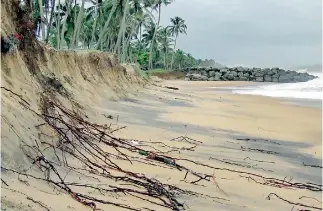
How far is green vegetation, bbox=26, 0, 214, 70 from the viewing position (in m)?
34.9

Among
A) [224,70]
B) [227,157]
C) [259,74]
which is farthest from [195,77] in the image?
[227,157]

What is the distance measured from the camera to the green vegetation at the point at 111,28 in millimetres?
34938

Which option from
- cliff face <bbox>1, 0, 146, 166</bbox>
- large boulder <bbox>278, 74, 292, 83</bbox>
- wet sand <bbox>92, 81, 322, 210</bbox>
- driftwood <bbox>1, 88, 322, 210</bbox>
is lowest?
large boulder <bbox>278, 74, 292, 83</bbox>

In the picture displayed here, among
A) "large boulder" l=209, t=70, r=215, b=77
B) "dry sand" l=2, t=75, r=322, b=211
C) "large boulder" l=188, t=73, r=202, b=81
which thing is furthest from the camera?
"large boulder" l=209, t=70, r=215, b=77

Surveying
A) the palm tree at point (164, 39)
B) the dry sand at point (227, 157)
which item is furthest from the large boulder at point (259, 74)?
the dry sand at point (227, 157)

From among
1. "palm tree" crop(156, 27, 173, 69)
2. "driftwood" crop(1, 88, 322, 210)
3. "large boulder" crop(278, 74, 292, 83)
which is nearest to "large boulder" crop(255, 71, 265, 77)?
"large boulder" crop(278, 74, 292, 83)

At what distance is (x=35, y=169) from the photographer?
170 inches

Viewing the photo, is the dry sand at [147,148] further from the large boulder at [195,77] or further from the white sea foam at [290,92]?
the large boulder at [195,77]

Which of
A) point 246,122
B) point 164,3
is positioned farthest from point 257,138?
point 164,3

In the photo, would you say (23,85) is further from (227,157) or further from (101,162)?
(227,157)

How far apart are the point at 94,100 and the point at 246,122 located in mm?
4336

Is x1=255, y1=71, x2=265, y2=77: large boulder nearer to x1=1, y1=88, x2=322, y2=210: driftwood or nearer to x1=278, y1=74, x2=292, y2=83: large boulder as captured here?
x1=278, y1=74, x2=292, y2=83: large boulder

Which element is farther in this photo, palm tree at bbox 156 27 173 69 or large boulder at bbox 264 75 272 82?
palm tree at bbox 156 27 173 69

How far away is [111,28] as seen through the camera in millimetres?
56469
